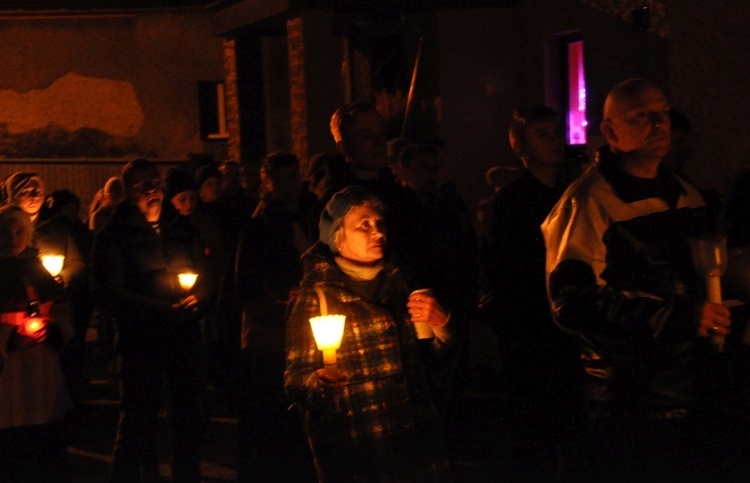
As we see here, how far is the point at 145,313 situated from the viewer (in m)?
8.12

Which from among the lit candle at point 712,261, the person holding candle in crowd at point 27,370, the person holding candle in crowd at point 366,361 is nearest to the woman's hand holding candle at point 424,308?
the person holding candle in crowd at point 366,361

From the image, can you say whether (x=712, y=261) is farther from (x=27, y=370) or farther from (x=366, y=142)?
(x=27, y=370)

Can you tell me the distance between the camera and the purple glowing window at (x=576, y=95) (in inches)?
563

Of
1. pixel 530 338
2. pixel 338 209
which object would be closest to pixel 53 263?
pixel 530 338

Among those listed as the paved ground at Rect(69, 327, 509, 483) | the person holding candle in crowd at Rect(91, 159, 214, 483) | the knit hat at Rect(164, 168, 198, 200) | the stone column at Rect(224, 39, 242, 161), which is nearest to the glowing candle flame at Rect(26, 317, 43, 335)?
the person holding candle in crowd at Rect(91, 159, 214, 483)

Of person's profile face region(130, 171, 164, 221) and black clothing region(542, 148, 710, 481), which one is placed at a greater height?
person's profile face region(130, 171, 164, 221)

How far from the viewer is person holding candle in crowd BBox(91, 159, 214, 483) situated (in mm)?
8070

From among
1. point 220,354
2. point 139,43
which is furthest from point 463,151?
point 139,43

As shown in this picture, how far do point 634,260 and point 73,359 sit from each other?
20.3ft

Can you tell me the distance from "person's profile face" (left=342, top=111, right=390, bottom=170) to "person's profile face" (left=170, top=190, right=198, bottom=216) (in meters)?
4.27

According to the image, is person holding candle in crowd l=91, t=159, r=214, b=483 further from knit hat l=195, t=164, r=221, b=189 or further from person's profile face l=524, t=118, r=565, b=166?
knit hat l=195, t=164, r=221, b=189

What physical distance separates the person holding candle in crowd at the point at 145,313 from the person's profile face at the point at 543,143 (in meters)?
2.45

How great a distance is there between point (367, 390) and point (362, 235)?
638 mm

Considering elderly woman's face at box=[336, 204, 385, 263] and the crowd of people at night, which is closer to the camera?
the crowd of people at night
